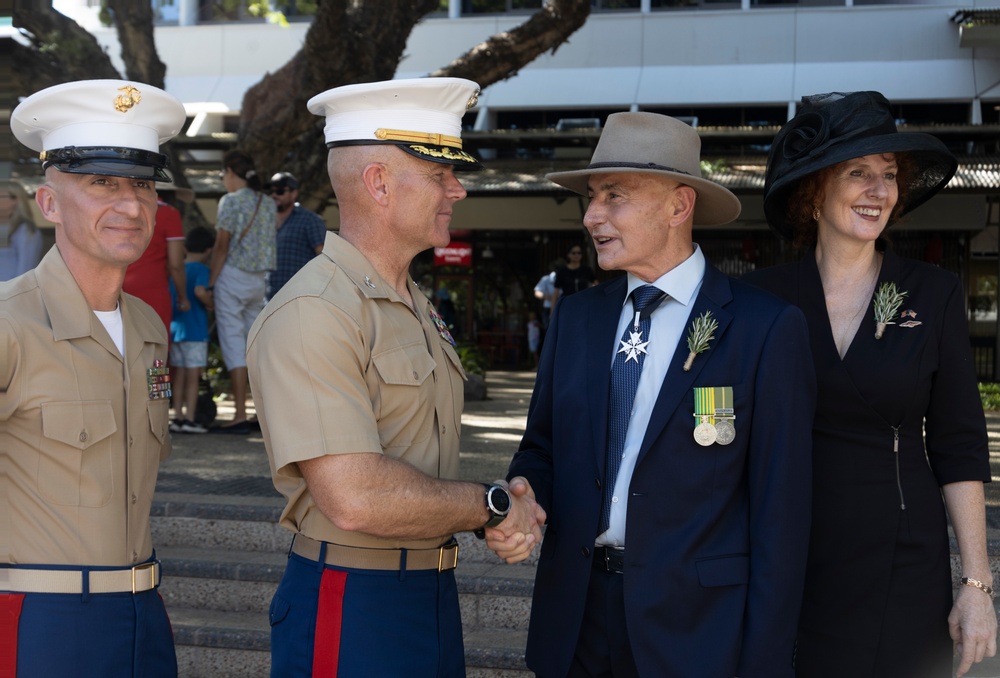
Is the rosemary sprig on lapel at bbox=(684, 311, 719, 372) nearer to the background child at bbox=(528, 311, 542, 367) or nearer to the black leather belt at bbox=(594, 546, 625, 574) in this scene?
the black leather belt at bbox=(594, 546, 625, 574)

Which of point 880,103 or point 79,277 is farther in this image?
point 880,103

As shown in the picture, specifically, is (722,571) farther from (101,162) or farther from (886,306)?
(101,162)

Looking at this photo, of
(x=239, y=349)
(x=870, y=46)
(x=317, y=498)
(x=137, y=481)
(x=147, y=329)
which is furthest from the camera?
(x=870, y=46)

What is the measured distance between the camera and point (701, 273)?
111 inches

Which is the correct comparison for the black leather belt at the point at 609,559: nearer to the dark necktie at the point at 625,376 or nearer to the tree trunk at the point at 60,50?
the dark necktie at the point at 625,376

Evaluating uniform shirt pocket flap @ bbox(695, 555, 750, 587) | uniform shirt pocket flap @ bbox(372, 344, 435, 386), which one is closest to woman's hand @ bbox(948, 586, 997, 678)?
uniform shirt pocket flap @ bbox(695, 555, 750, 587)

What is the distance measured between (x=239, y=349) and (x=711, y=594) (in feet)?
19.6

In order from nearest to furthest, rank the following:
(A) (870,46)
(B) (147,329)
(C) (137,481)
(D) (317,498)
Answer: (D) (317,498) < (C) (137,481) < (B) (147,329) < (A) (870,46)

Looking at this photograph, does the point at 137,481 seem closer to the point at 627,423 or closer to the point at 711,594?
the point at 627,423

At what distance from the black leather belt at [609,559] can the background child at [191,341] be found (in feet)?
18.5

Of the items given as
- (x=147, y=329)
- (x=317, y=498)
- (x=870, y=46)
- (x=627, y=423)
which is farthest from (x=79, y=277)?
(x=870, y=46)

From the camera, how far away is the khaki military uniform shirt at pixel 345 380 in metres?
2.31

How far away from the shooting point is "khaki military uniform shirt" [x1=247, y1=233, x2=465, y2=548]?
7.59ft

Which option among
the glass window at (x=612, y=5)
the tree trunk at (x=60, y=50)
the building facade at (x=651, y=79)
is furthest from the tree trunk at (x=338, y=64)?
the glass window at (x=612, y=5)
